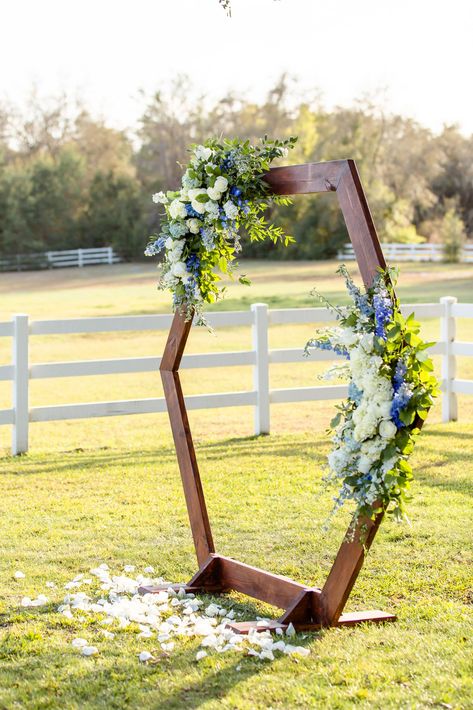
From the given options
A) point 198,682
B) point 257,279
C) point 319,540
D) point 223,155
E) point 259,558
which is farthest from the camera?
point 257,279

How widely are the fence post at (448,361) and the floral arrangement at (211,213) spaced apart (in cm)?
578

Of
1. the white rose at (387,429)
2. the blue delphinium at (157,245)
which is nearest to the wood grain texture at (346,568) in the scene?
the white rose at (387,429)

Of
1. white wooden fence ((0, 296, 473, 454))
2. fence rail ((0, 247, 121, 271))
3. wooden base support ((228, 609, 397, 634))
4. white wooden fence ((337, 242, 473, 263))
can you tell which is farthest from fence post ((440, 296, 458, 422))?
fence rail ((0, 247, 121, 271))

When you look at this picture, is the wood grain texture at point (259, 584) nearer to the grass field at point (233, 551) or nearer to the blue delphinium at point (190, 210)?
the grass field at point (233, 551)

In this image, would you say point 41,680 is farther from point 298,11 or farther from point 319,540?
point 298,11

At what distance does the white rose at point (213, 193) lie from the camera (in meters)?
4.83

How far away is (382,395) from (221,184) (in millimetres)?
1436

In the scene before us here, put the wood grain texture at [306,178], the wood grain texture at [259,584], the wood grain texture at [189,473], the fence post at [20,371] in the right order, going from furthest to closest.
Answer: the fence post at [20,371]
the wood grain texture at [189,473]
the wood grain texture at [259,584]
the wood grain texture at [306,178]

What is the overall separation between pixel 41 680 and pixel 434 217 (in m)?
46.2

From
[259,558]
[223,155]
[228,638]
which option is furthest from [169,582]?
[223,155]

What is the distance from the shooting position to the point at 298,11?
30.6m

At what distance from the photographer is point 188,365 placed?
9625 millimetres

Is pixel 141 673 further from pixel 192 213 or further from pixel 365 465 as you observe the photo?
pixel 192 213

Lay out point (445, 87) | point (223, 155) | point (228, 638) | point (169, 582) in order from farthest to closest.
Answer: point (445, 87)
point (169, 582)
point (223, 155)
point (228, 638)
